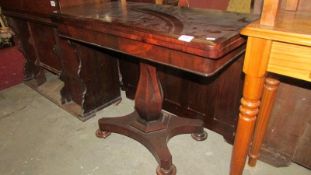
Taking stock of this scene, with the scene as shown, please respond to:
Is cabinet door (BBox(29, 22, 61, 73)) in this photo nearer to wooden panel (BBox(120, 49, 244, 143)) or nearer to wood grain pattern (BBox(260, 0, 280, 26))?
wooden panel (BBox(120, 49, 244, 143))

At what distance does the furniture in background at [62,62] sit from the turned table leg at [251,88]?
4.15 feet

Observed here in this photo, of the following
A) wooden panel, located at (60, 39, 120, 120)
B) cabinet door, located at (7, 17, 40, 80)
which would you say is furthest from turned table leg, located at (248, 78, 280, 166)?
cabinet door, located at (7, 17, 40, 80)

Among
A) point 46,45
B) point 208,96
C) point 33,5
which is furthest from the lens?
point 46,45

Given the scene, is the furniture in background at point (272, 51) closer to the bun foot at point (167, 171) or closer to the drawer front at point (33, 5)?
the bun foot at point (167, 171)

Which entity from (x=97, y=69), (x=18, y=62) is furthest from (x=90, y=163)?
(x=18, y=62)

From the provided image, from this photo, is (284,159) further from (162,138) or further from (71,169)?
(71,169)

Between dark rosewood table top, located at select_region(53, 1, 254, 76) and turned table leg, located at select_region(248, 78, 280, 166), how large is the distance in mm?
358

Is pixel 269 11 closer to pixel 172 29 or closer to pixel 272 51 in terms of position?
pixel 272 51

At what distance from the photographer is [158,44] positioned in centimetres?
92

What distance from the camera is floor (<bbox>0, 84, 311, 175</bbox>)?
4.92 feet

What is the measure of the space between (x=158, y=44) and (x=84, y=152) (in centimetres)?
108

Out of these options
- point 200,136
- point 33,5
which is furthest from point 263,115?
point 33,5

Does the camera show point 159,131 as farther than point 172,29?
Yes

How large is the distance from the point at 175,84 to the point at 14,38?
1.82m
